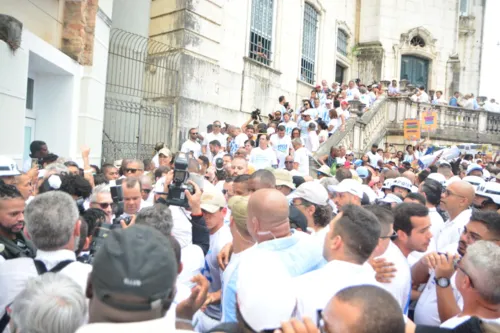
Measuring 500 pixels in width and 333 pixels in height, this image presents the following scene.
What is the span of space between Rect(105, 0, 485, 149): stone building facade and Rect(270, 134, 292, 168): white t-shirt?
321 centimetres

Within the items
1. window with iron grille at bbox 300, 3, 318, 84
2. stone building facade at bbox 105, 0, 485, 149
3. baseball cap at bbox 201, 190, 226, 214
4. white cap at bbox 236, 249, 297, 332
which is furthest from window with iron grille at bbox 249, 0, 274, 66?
white cap at bbox 236, 249, 297, 332

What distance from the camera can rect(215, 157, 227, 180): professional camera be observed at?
8.39m

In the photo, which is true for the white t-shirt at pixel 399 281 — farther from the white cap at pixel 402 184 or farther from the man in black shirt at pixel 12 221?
the white cap at pixel 402 184

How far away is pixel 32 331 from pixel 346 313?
47.0 inches

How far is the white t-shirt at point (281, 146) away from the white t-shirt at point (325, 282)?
9271mm

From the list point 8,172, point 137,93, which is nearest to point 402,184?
point 8,172

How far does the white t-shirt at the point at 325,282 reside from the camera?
2.23 metres

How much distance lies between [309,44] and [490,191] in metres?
18.0

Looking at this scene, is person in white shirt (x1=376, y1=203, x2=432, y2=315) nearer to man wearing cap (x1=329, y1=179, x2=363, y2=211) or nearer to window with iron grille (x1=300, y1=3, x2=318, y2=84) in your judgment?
man wearing cap (x1=329, y1=179, x2=363, y2=211)

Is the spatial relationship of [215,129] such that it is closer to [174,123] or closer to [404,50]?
[174,123]

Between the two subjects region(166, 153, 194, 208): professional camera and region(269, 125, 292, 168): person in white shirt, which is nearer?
region(166, 153, 194, 208): professional camera

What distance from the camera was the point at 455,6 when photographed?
28.6 meters

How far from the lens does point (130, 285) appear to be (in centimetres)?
153

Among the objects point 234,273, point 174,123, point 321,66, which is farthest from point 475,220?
point 321,66
